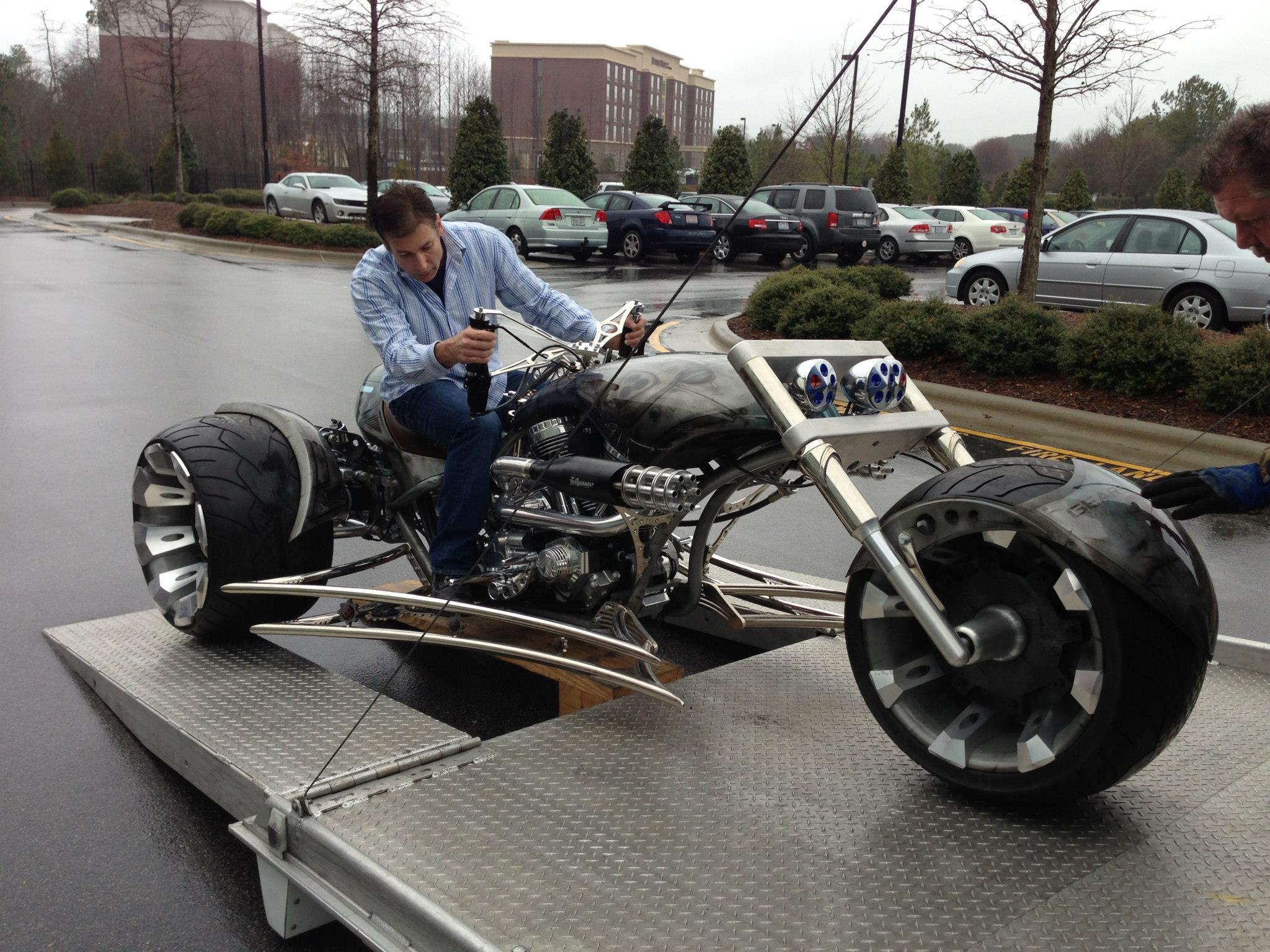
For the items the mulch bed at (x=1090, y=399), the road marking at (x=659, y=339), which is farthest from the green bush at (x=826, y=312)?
the road marking at (x=659, y=339)

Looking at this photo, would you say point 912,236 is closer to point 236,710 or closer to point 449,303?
point 449,303

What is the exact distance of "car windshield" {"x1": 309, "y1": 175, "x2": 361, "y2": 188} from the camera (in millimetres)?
32156

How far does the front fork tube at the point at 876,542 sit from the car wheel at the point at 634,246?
2209 centimetres

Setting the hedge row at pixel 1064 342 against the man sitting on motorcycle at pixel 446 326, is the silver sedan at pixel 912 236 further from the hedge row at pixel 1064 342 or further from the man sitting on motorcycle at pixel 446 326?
the man sitting on motorcycle at pixel 446 326

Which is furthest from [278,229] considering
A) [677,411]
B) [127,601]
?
[677,411]

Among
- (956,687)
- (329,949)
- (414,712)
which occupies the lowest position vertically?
(329,949)

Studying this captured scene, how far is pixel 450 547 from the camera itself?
12.1 feet

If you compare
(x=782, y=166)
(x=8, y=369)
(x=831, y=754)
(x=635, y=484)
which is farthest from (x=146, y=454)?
(x=782, y=166)

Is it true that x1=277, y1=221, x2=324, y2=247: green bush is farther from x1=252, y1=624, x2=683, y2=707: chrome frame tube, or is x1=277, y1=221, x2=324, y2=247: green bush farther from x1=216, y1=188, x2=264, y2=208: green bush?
x1=252, y1=624, x2=683, y2=707: chrome frame tube

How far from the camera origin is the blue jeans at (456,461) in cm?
360

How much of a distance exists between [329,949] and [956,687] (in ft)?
5.40

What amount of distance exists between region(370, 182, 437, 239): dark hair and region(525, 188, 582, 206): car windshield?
68.2 feet

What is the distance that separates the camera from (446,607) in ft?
10.8

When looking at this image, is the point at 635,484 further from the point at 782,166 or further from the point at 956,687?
the point at 782,166
